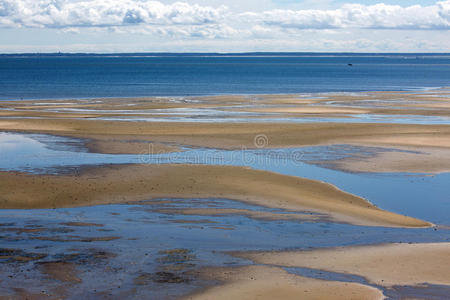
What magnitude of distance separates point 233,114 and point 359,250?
3342 cm

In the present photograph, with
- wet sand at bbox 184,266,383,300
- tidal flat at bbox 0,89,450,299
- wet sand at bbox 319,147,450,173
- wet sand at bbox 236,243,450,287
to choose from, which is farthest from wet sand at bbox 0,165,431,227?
wet sand at bbox 184,266,383,300

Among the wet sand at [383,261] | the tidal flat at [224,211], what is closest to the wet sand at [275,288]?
the tidal flat at [224,211]

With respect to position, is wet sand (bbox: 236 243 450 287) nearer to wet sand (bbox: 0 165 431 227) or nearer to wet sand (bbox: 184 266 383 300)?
wet sand (bbox: 184 266 383 300)

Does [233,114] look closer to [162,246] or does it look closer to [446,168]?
[446,168]

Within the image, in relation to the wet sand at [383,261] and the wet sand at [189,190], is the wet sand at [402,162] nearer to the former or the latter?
the wet sand at [189,190]

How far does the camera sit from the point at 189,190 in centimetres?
2183

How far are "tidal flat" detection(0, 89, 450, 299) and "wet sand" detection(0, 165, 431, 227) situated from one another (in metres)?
0.08

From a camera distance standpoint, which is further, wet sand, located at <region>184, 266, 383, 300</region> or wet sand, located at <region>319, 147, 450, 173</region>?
wet sand, located at <region>319, 147, 450, 173</region>

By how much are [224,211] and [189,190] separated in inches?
121

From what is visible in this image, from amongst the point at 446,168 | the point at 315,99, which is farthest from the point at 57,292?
the point at 315,99

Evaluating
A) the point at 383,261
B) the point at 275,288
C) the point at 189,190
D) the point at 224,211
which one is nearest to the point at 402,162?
the point at 189,190

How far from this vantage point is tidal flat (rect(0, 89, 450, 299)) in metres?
13.1

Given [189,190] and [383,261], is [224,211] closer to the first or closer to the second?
[189,190]

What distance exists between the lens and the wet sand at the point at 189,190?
1962 centimetres
